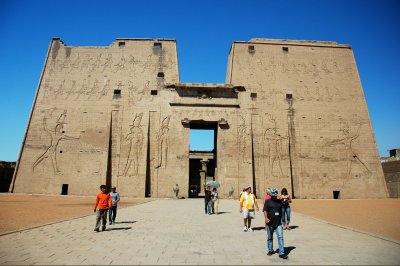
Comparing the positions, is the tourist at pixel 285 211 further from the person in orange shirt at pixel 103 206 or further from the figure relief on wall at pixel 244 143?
the figure relief on wall at pixel 244 143

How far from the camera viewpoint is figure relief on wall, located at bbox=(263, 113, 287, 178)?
25.0 meters

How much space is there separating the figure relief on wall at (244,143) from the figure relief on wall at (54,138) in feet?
48.4

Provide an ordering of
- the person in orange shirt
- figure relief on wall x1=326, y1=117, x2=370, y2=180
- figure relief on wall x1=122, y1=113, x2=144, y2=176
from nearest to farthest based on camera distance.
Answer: the person in orange shirt
figure relief on wall x1=122, y1=113, x2=144, y2=176
figure relief on wall x1=326, y1=117, x2=370, y2=180

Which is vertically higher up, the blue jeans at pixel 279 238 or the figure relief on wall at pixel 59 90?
the figure relief on wall at pixel 59 90

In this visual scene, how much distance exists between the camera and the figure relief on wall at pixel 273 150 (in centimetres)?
2497

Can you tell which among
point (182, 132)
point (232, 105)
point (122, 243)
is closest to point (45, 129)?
point (182, 132)

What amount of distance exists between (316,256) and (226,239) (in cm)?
225

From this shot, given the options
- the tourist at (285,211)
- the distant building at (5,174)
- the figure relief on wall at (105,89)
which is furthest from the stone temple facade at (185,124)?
the tourist at (285,211)

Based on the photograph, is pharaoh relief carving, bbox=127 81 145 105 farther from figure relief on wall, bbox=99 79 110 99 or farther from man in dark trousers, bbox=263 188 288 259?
man in dark trousers, bbox=263 188 288 259

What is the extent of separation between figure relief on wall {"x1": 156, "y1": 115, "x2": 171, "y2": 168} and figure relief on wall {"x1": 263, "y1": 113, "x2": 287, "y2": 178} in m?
8.85

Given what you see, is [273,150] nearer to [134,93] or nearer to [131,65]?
[134,93]

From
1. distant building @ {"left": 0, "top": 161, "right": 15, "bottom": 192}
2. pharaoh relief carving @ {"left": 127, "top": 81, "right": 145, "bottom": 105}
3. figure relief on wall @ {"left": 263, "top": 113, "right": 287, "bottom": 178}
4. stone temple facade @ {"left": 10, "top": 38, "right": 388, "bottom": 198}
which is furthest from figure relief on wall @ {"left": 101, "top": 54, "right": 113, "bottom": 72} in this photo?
figure relief on wall @ {"left": 263, "top": 113, "right": 287, "bottom": 178}

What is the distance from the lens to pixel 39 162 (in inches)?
971

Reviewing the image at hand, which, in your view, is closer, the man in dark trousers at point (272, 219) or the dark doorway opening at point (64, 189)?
the man in dark trousers at point (272, 219)
